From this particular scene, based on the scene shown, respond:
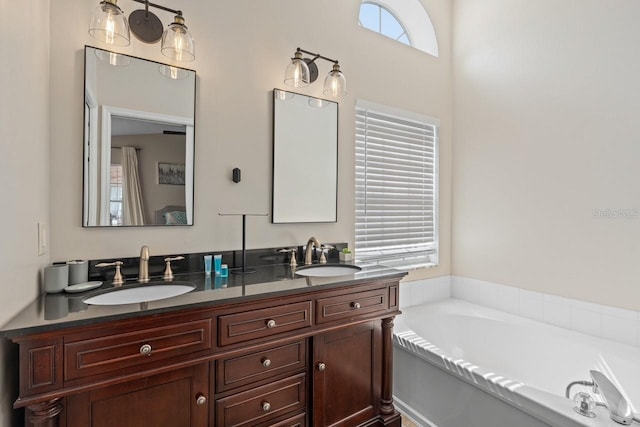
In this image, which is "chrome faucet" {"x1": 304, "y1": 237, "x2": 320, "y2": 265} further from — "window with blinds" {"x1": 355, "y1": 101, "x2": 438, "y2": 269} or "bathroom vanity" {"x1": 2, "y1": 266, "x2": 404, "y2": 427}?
"window with blinds" {"x1": 355, "y1": 101, "x2": 438, "y2": 269}

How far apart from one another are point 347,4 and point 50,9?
1.82 meters

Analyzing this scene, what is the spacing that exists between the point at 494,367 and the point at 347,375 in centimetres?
131

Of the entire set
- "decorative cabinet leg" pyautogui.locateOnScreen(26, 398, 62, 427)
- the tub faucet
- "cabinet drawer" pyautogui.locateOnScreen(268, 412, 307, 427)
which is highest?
"decorative cabinet leg" pyautogui.locateOnScreen(26, 398, 62, 427)

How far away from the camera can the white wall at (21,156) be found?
0.97m

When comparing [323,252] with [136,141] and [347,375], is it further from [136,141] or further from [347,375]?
[136,141]

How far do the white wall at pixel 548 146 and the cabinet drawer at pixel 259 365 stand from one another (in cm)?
192

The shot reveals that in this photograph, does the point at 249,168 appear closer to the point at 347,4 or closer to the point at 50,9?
the point at 50,9

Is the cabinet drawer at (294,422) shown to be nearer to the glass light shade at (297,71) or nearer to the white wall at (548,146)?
the glass light shade at (297,71)

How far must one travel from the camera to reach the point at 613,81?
1964 mm

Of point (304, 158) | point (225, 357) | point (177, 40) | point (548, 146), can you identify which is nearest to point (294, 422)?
point (225, 357)

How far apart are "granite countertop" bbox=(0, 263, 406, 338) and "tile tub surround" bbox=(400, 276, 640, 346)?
1.19 m

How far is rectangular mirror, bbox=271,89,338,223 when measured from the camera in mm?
2061

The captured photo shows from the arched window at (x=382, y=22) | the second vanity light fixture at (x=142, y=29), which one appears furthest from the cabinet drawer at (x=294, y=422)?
the arched window at (x=382, y=22)

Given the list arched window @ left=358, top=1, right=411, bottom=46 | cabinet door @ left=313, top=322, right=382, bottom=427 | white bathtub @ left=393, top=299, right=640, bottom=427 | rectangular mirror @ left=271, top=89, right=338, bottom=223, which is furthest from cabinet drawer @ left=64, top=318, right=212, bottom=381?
arched window @ left=358, top=1, right=411, bottom=46
